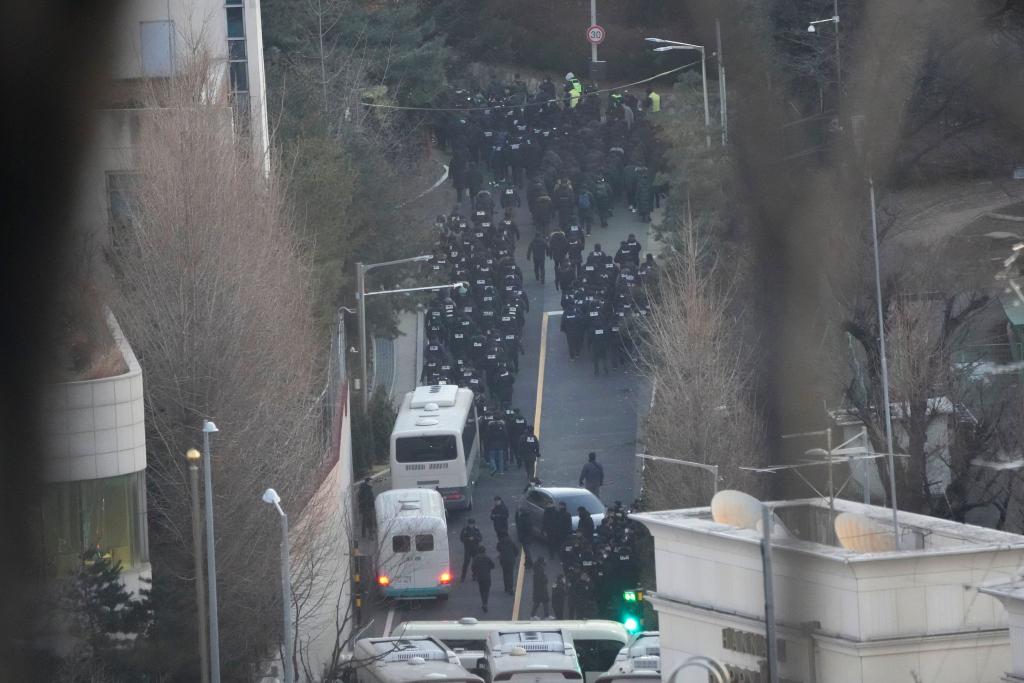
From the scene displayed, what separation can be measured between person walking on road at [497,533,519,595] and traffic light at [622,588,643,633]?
1.33 m

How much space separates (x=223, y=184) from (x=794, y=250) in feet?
27.8

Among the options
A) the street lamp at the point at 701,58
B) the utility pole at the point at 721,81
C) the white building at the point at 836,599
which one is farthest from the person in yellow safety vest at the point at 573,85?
the utility pole at the point at 721,81

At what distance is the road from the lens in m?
11.0

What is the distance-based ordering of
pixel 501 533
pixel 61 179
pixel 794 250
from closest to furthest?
pixel 794 250
pixel 61 179
pixel 501 533

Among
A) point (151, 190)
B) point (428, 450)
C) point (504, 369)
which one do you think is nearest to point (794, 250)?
point (151, 190)

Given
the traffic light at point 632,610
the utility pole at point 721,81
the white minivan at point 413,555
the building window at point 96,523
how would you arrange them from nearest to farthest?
1. the utility pole at point 721,81
2. the building window at point 96,523
3. the traffic light at point 632,610
4. the white minivan at point 413,555

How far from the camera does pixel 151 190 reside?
8711 mm

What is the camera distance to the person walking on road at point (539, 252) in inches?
677

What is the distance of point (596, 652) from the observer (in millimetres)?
9078

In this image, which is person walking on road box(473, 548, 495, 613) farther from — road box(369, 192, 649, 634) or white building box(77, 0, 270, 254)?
white building box(77, 0, 270, 254)

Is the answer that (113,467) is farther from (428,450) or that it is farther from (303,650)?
(428,450)

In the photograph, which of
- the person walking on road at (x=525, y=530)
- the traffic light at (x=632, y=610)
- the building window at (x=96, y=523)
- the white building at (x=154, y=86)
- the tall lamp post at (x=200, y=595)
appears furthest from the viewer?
the person walking on road at (x=525, y=530)

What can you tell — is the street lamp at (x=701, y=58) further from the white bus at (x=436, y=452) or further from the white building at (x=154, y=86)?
the white bus at (x=436, y=452)

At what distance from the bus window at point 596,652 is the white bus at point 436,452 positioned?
11.9ft
